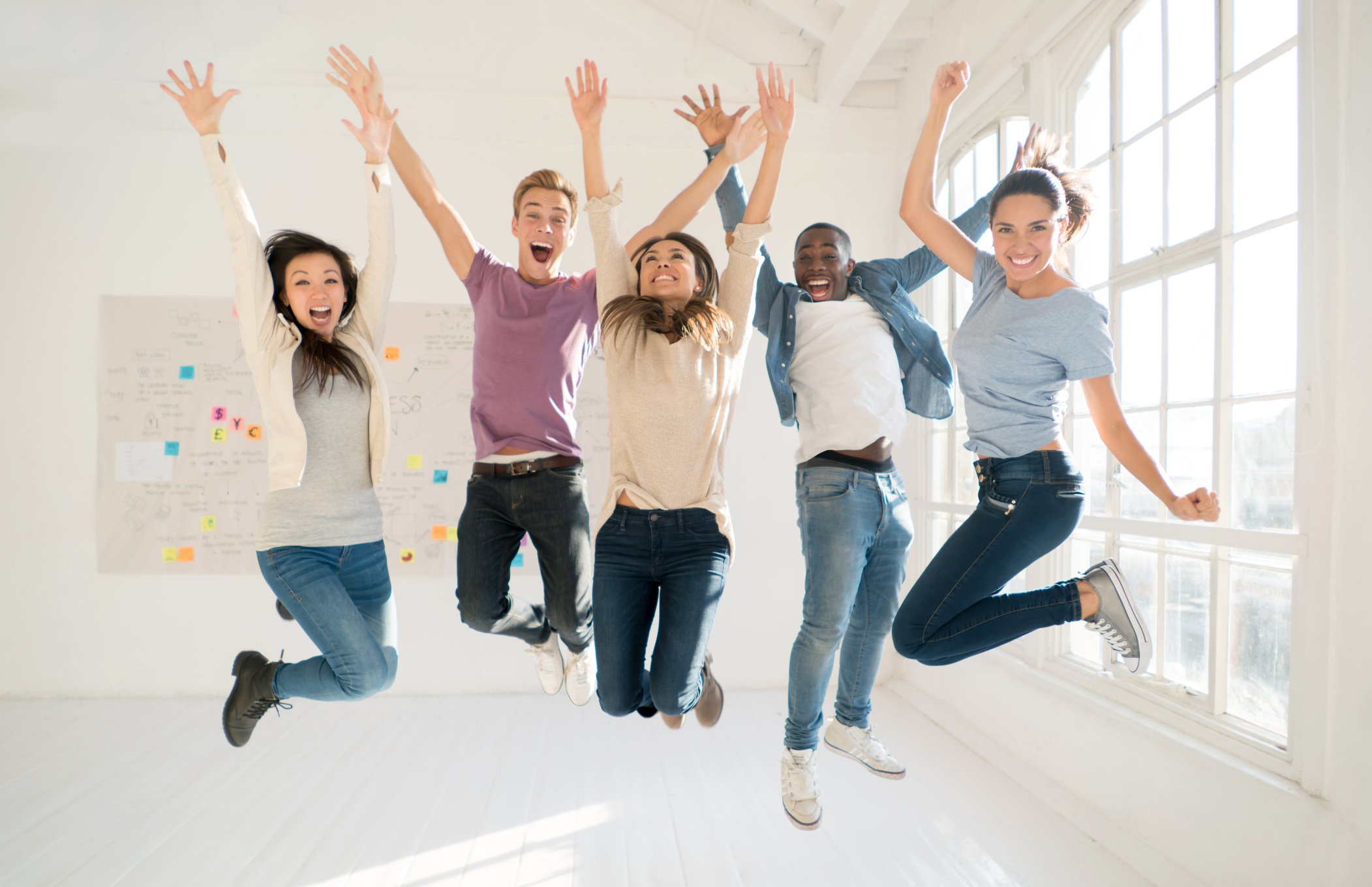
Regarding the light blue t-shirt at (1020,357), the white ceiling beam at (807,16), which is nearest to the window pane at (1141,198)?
the light blue t-shirt at (1020,357)

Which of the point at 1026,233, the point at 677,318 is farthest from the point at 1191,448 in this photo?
the point at 677,318

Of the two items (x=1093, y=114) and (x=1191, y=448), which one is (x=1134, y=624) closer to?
(x=1191, y=448)

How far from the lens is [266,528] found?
2.10 meters

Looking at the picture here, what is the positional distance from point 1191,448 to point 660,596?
1772mm

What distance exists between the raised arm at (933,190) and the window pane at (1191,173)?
2.99 feet

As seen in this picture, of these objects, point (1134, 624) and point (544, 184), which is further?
point (544, 184)

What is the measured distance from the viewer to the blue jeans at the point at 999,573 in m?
2.01

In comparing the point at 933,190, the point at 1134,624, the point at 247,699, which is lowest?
the point at 247,699

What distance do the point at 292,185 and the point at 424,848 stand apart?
346 cm

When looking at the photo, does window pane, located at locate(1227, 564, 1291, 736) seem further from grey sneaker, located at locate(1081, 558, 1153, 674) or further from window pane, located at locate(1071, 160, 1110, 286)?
window pane, located at locate(1071, 160, 1110, 286)

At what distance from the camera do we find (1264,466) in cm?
227

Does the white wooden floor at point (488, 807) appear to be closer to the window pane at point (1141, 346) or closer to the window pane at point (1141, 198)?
the window pane at point (1141, 346)

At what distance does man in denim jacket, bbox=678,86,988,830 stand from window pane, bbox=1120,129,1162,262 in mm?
816

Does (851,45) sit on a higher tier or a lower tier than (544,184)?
higher
